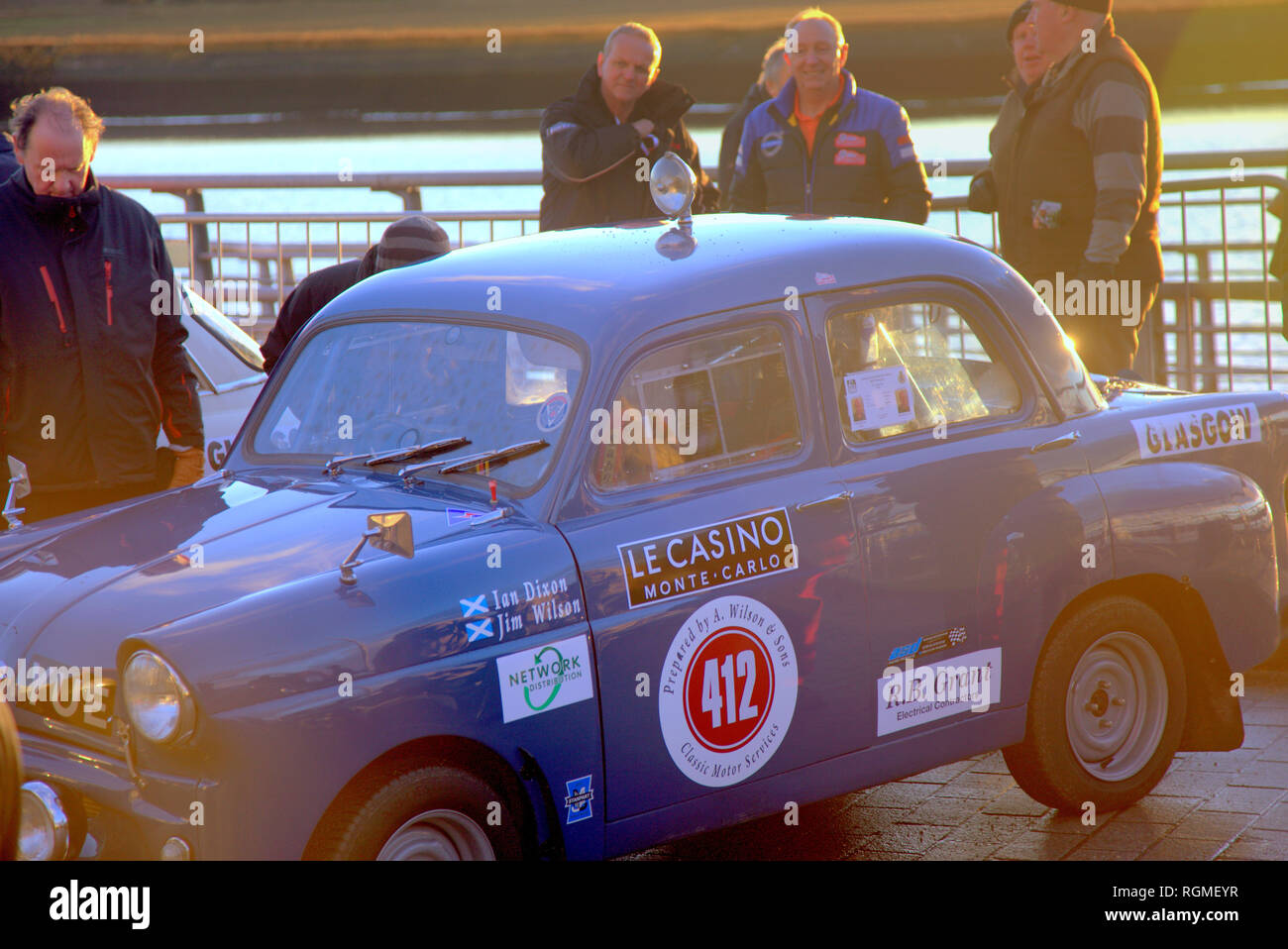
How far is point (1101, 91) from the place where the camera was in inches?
278

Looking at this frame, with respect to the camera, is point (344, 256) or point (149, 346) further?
point (344, 256)

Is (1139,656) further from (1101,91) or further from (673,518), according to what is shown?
(1101,91)

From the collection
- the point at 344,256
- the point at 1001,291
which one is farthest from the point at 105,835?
the point at 344,256

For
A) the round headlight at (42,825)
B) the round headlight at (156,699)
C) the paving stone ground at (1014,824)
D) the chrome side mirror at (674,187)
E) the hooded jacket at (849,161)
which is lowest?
the paving stone ground at (1014,824)

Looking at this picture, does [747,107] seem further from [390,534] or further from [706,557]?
[390,534]

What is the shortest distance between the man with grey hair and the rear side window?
3.72m

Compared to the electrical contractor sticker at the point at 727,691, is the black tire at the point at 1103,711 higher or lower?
lower

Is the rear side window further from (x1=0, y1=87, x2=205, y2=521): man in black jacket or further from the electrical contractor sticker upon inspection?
(x1=0, y1=87, x2=205, y2=521): man in black jacket

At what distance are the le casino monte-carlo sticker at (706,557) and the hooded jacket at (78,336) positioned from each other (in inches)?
99.5

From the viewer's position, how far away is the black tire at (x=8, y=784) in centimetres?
312

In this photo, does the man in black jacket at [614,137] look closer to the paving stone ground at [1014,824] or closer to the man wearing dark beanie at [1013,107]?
the man wearing dark beanie at [1013,107]

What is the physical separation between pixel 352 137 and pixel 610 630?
1815 inches

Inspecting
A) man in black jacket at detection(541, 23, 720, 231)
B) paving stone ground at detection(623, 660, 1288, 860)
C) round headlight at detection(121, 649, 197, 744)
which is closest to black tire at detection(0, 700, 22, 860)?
round headlight at detection(121, 649, 197, 744)

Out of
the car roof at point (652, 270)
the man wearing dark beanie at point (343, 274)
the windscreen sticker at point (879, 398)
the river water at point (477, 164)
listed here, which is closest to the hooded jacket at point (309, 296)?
the man wearing dark beanie at point (343, 274)
